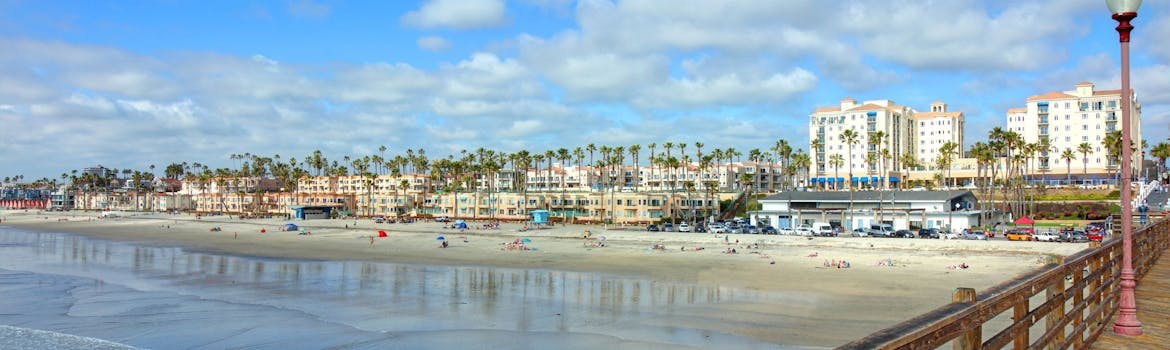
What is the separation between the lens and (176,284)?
124ft

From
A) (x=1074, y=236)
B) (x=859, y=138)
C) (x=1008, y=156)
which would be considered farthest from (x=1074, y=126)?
(x=1074, y=236)

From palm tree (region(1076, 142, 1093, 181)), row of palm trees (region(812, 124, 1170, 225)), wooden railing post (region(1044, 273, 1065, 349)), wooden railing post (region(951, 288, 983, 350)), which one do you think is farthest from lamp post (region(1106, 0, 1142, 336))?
palm tree (region(1076, 142, 1093, 181))

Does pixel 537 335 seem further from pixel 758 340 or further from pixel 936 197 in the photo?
pixel 936 197

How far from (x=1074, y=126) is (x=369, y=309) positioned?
13831 centimetres

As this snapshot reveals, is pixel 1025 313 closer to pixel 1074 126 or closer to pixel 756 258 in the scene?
A: pixel 756 258

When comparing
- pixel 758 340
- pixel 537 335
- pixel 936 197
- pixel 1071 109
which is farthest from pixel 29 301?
pixel 1071 109

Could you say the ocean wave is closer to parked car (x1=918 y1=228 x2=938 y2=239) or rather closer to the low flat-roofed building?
parked car (x1=918 y1=228 x2=938 y2=239)

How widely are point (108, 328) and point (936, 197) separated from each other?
69.3m

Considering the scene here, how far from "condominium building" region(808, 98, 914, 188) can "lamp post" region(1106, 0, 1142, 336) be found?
130550 millimetres

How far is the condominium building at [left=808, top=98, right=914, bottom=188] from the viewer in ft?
454

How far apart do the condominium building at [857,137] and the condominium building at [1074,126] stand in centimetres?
2237

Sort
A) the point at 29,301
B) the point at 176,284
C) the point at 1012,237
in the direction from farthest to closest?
the point at 1012,237, the point at 176,284, the point at 29,301

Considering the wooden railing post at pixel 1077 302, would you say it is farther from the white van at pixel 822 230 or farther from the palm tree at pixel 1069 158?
the palm tree at pixel 1069 158

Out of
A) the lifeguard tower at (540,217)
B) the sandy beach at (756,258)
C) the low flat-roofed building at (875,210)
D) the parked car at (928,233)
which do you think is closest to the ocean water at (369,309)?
the sandy beach at (756,258)
